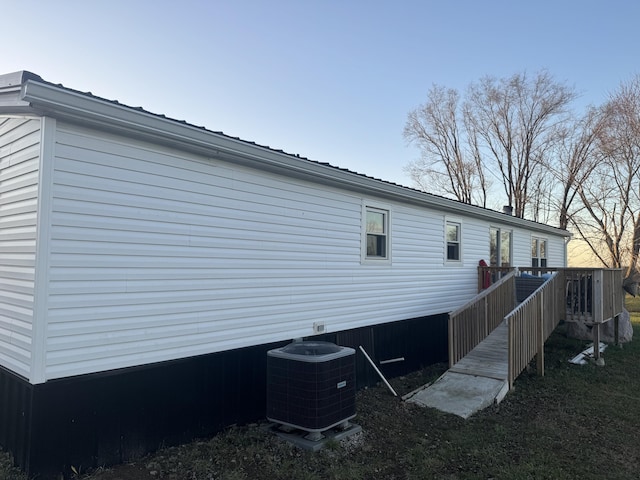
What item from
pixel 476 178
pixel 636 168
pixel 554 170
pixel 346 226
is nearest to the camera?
pixel 346 226

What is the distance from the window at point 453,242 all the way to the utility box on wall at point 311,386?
566 centimetres

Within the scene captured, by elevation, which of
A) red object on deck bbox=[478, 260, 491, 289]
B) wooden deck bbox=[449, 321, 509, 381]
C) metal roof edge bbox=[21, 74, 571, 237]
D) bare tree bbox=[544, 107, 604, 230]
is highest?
bare tree bbox=[544, 107, 604, 230]

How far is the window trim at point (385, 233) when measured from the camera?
745 centimetres

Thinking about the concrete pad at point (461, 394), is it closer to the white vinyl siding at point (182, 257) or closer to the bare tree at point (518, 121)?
the white vinyl siding at point (182, 257)

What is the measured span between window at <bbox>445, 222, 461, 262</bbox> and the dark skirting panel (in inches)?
225

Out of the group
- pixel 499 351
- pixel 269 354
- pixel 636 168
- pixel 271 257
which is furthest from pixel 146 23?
pixel 636 168

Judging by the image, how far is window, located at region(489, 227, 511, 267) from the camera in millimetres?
11797

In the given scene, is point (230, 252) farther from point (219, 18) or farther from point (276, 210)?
point (219, 18)

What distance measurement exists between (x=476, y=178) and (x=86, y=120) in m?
28.3

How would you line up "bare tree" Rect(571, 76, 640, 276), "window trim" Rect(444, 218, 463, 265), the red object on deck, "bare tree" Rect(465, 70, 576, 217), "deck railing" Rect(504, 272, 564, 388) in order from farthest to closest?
1. "bare tree" Rect(465, 70, 576, 217)
2. "bare tree" Rect(571, 76, 640, 276)
3. the red object on deck
4. "window trim" Rect(444, 218, 463, 265)
5. "deck railing" Rect(504, 272, 564, 388)

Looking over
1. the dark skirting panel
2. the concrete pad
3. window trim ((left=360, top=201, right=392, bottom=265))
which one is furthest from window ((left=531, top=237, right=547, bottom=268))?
the dark skirting panel

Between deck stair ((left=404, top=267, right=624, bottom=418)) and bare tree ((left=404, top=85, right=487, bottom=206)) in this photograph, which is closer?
deck stair ((left=404, top=267, right=624, bottom=418))

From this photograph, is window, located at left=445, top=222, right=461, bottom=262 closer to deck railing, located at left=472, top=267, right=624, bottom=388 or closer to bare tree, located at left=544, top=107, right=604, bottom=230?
deck railing, located at left=472, top=267, right=624, bottom=388

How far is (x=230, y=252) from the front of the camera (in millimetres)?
5336
